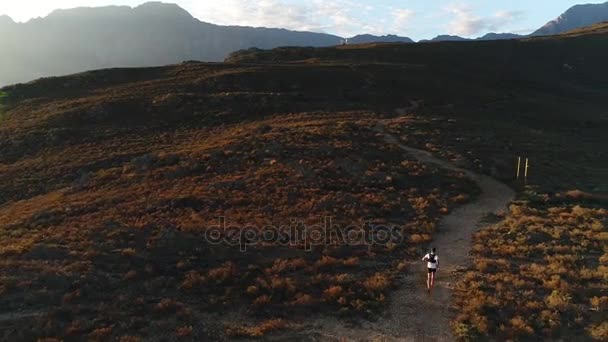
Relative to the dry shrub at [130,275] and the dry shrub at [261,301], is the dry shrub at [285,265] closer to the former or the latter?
the dry shrub at [261,301]

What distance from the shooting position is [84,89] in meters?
76.3

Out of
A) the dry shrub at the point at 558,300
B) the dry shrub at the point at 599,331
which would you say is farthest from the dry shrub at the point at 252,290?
the dry shrub at the point at 599,331

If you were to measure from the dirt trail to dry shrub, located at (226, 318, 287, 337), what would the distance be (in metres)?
1.13

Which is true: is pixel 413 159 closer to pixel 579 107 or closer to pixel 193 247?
pixel 193 247

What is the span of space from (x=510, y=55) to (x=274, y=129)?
9087 centimetres

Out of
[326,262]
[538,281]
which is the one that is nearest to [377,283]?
[326,262]

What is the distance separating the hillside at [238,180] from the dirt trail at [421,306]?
0.64 meters

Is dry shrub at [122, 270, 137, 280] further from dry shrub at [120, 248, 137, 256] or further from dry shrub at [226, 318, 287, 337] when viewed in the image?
dry shrub at [226, 318, 287, 337]

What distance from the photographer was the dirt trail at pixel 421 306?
14.6 m

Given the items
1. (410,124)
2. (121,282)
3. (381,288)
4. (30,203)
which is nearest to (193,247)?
(121,282)

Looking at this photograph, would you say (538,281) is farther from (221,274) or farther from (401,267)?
(221,274)

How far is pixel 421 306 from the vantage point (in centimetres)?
1639

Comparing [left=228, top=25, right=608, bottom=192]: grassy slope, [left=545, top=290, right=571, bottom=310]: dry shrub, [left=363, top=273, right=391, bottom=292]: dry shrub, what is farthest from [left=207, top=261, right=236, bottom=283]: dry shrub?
[left=228, top=25, right=608, bottom=192]: grassy slope

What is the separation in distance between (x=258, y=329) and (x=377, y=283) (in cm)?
542
